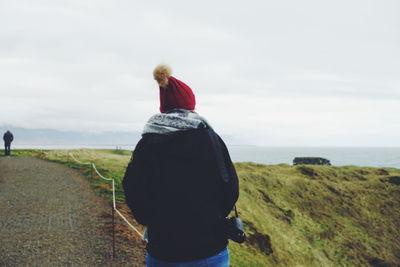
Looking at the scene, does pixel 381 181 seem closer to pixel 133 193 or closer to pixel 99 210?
pixel 99 210

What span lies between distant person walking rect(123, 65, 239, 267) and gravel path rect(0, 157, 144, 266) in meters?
5.32

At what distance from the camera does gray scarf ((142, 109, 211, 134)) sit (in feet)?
8.23

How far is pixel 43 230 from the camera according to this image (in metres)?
9.27

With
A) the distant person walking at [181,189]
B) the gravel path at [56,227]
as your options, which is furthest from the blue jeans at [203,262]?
the gravel path at [56,227]

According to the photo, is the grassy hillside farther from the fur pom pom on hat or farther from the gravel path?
the fur pom pom on hat

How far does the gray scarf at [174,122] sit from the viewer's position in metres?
2.51

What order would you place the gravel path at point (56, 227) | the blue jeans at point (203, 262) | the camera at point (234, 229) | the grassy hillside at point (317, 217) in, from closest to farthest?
the blue jeans at point (203, 262) → the camera at point (234, 229) → the gravel path at point (56, 227) → the grassy hillside at point (317, 217)

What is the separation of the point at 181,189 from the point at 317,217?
20.6 m

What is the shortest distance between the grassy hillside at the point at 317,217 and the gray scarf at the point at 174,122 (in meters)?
10.0

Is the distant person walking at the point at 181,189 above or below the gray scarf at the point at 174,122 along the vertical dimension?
below

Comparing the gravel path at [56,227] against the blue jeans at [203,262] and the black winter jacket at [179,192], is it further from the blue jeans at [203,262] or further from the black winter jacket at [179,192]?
the black winter jacket at [179,192]

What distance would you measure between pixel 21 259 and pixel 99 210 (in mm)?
4011

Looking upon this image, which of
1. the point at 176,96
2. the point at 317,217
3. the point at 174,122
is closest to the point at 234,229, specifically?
the point at 174,122

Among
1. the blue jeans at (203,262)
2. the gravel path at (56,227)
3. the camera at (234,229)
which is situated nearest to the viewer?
the blue jeans at (203,262)
